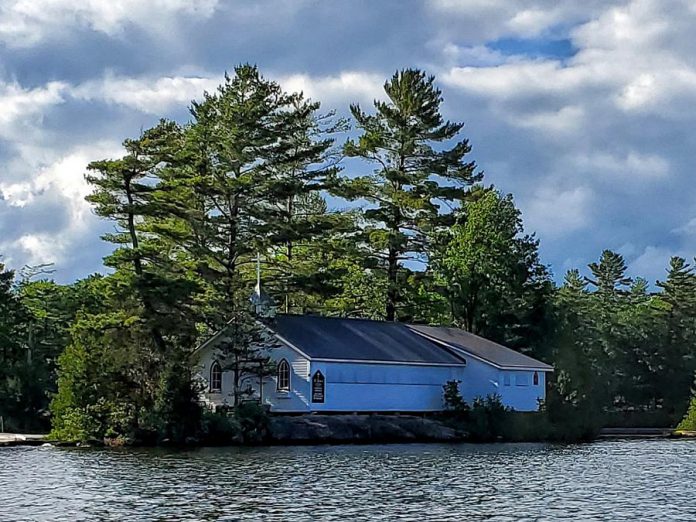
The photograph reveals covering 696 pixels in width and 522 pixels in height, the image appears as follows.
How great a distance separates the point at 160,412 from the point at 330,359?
386 inches

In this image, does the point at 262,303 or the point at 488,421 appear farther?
the point at 488,421

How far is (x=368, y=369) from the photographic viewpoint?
51719 millimetres

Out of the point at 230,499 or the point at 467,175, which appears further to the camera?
the point at 467,175

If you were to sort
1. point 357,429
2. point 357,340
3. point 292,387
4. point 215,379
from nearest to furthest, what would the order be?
point 357,429 < point 292,387 < point 215,379 < point 357,340

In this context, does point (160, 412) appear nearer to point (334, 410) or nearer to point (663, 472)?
point (334, 410)

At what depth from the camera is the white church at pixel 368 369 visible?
4991cm

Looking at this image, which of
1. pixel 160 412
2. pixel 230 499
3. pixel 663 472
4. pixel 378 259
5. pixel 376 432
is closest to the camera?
pixel 230 499

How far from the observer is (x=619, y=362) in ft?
251

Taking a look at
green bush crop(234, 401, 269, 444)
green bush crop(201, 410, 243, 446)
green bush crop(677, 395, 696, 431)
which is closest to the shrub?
green bush crop(234, 401, 269, 444)

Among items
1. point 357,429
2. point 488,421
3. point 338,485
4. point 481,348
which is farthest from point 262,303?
point 338,485

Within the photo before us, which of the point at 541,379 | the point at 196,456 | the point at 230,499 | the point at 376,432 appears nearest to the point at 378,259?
the point at 541,379

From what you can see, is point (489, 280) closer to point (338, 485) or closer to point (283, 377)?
point (283, 377)

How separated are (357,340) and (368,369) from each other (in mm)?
2219

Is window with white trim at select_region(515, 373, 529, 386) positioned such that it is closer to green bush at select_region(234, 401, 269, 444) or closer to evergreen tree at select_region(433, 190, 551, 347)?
evergreen tree at select_region(433, 190, 551, 347)
